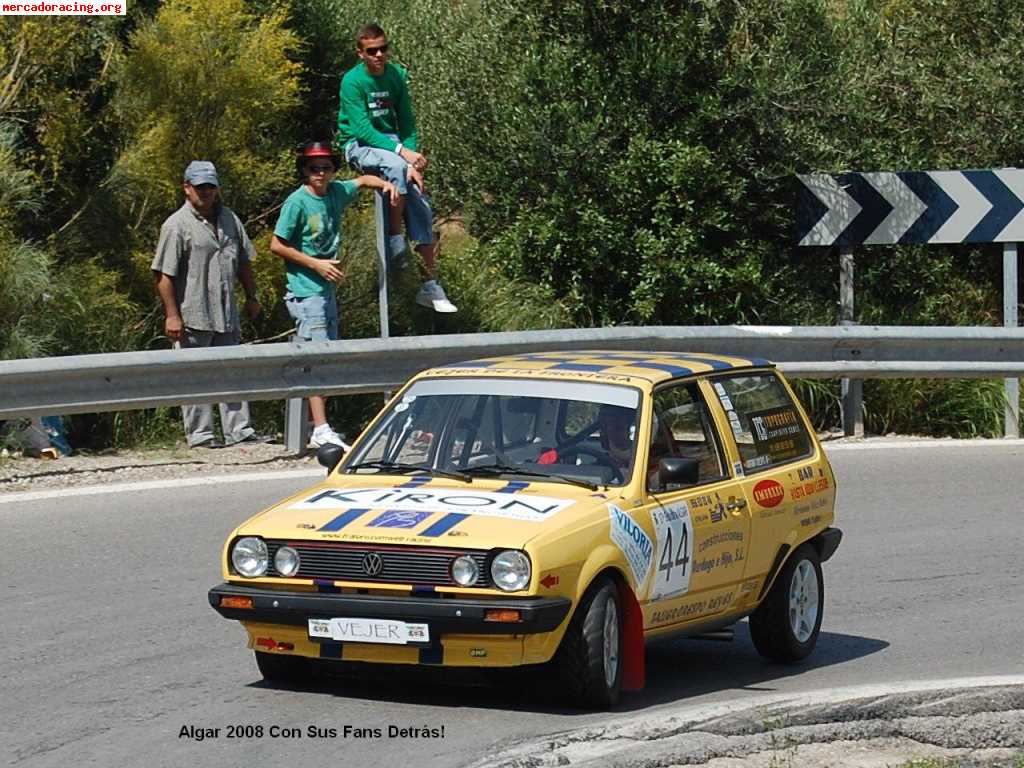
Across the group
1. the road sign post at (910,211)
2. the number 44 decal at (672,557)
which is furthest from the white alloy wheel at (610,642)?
the road sign post at (910,211)

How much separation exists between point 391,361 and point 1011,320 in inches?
230

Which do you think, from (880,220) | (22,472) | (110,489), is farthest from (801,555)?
(880,220)

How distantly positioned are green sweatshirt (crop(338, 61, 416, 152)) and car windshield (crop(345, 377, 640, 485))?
5.99m

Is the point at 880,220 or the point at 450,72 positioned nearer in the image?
the point at 880,220

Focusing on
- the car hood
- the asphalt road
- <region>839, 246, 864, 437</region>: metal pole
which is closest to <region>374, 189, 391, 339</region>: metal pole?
the asphalt road

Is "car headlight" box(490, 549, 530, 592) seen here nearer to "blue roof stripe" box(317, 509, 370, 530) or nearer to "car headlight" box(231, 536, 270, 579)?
"blue roof stripe" box(317, 509, 370, 530)

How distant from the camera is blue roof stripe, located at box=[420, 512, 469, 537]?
6992mm

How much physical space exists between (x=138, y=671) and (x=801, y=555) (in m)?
3.11


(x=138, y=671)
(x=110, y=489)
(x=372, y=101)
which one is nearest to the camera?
(x=138, y=671)

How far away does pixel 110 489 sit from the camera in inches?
466

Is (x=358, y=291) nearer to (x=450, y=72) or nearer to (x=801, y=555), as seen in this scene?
(x=450, y=72)

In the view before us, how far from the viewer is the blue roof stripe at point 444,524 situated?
6992mm

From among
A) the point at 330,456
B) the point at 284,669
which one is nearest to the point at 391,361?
the point at 330,456

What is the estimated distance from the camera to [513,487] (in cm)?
757
